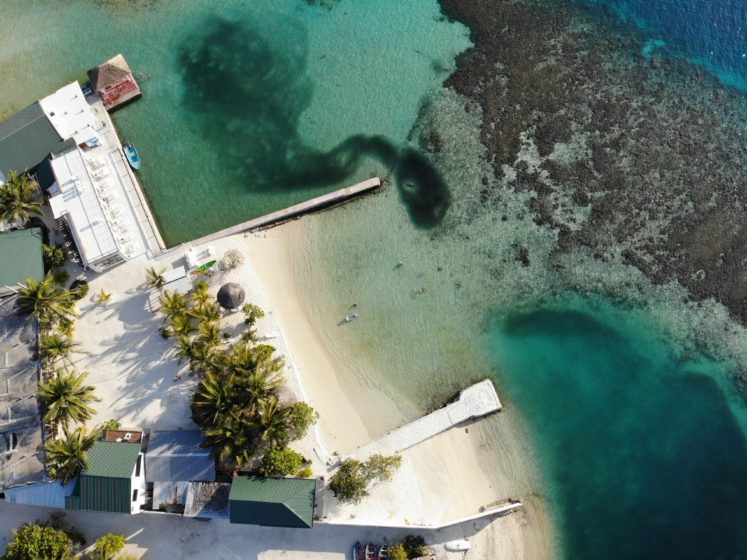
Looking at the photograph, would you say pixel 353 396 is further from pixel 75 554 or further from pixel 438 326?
pixel 75 554

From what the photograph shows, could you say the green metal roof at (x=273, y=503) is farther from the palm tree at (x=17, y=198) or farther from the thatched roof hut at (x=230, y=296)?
the palm tree at (x=17, y=198)

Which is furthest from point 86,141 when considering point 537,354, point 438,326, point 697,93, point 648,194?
point 697,93

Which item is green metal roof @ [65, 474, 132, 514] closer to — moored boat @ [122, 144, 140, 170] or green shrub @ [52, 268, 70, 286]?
green shrub @ [52, 268, 70, 286]

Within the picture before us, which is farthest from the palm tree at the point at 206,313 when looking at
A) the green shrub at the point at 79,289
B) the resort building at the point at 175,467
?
the green shrub at the point at 79,289

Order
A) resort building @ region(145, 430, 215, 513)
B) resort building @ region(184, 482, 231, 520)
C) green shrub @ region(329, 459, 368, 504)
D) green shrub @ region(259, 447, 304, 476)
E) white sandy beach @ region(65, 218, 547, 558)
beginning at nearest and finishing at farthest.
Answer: green shrub @ region(259, 447, 304, 476) → green shrub @ region(329, 459, 368, 504) → resort building @ region(184, 482, 231, 520) → resort building @ region(145, 430, 215, 513) → white sandy beach @ region(65, 218, 547, 558)

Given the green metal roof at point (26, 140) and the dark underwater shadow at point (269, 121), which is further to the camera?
the dark underwater shadow at point (269, 121)

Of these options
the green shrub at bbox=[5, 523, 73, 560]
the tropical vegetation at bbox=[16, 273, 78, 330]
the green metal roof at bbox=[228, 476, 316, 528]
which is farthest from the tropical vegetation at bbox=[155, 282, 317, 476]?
the green shrub at bbox=[5, 523, 73, 560]

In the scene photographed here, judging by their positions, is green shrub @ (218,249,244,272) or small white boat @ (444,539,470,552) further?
green shrub @ (218,249,244,272)
